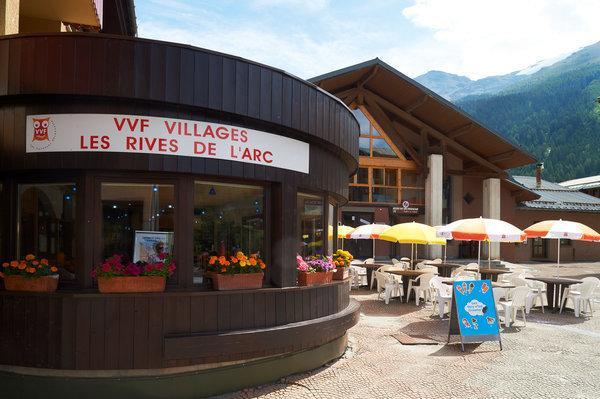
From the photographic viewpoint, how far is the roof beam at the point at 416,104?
26448 millimetres

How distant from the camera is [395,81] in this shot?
26.3 meters

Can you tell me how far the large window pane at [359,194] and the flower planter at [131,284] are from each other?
21.7m

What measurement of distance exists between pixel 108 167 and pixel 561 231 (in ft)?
37.8

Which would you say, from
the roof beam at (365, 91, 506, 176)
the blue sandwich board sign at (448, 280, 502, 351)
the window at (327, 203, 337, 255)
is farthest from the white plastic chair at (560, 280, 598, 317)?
the roof beam at (365, 91, 506, 176)

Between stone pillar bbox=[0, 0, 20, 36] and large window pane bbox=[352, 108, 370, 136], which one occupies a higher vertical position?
large window pane bbox=[352, 108, 370, 136]

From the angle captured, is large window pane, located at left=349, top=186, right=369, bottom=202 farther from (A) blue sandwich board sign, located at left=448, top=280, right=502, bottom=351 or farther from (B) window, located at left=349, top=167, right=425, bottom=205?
(A) blue sandwich board sign, located at left=448, top=280, right=502, bottom=351

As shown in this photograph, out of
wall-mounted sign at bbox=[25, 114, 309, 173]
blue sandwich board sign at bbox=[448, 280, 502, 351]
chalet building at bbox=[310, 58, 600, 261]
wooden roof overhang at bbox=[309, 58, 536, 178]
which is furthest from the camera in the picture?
chalet building at bbox=[310, 58, 600, 261]

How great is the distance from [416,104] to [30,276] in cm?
2392

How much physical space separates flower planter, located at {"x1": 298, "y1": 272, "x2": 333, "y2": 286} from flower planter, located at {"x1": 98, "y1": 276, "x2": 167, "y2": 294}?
201 cm

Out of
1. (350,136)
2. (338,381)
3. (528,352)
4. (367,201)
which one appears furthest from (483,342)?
(367,201)

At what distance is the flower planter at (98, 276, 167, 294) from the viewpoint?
5555 millimetres

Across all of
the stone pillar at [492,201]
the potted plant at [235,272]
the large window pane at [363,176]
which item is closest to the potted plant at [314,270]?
the potted plant at [235,272]

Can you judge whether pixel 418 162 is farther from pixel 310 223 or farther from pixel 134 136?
pixel 134 136

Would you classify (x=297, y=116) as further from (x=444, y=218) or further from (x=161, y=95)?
(x=444, y=218)
